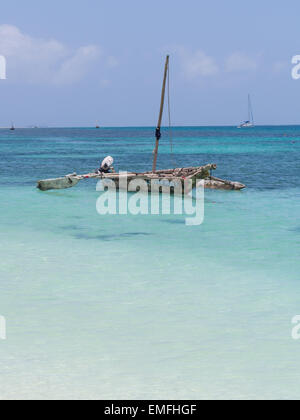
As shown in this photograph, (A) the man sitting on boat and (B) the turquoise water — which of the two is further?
(A) the man sitting on boat

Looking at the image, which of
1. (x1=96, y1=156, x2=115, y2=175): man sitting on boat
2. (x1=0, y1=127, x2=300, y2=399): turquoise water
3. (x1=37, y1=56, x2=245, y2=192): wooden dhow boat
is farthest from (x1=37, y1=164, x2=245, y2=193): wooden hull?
(x1=0, y1=127, x2=300, y2=399): turquoise water

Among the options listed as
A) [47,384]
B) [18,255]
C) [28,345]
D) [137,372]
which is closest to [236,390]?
[137,372]

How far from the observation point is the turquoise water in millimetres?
6930

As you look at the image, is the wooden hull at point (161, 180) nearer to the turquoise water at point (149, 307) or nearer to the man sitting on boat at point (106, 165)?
the man sitting on boat at point (106, 165)

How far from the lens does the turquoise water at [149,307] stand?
6.93m

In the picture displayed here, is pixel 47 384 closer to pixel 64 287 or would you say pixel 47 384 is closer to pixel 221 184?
pixel 64 287

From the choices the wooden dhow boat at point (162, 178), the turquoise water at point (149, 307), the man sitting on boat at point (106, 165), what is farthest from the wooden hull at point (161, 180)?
the turquoise water at point (149, 307)

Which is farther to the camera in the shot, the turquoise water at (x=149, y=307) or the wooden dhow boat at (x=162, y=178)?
the wooden dhow boat at (x=162, y=178)

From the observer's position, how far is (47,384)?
22.2 feet

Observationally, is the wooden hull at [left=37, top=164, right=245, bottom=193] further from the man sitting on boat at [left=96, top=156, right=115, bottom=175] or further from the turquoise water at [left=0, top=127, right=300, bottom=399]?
the turquoise water at [left=0, top=127, right=300, bottom=399]

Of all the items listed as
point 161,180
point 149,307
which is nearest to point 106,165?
point 161,180

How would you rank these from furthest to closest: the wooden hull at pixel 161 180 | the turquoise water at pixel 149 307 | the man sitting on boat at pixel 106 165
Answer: the man sitting on boat at pixel 106 165 → the wooden hull at pixel 161 180 → the turquoise water at pixel 149 307

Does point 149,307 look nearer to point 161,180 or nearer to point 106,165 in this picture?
point 161,180
